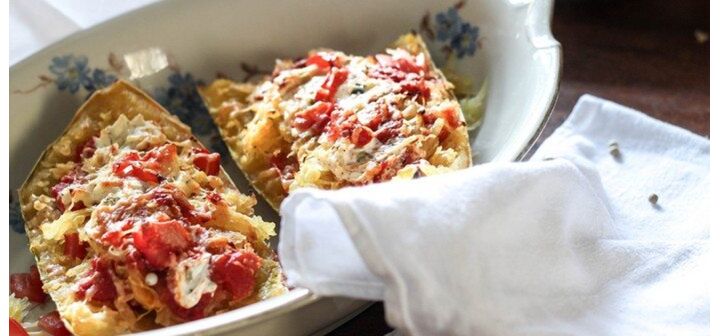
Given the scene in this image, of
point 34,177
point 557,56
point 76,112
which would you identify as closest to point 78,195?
point 34,177

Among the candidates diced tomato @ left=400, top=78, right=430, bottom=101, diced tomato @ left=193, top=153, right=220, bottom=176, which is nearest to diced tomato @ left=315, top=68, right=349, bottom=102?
diced tomato @ left=400, top=78, right=430, bottom=101

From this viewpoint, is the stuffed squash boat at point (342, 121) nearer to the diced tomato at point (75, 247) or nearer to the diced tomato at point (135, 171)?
the diced tomato at point (135, 171)

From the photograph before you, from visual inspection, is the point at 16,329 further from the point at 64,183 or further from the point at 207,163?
the point at 207,163

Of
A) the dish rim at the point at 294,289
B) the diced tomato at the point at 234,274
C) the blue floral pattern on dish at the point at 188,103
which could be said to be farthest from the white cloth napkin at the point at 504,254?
the blue floral pattern on dish at the point at 188,103

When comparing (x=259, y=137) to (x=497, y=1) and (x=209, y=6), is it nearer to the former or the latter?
(x=209, y=6)

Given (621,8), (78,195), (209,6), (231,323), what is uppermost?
(209,6)

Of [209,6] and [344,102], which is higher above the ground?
[209,6]

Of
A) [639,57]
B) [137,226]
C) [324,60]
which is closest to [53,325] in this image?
[137,226]
